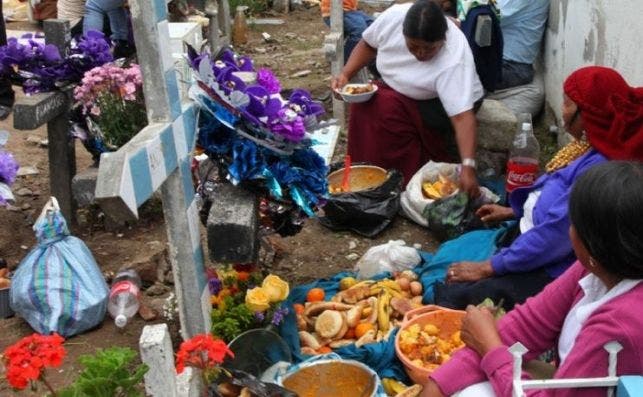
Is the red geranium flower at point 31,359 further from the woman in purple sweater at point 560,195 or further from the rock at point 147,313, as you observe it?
the woman in purple sweater at point 560,195

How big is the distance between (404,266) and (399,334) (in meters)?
0.84

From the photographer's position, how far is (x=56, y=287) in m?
3.76

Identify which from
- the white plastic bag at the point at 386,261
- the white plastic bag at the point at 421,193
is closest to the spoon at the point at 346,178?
the white plastic bag at the point at 421,193

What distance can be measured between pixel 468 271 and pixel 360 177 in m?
1.86

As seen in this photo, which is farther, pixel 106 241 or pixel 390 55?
pixel 390 55

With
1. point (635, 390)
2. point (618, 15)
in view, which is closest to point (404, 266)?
point (618, 15)

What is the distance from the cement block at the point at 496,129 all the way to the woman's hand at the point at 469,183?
759 mm

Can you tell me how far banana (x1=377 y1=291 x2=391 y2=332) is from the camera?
12.2ft

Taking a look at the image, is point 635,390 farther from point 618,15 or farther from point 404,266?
point 618,15

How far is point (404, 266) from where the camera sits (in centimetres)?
429

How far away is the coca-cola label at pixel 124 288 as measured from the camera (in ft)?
12.8

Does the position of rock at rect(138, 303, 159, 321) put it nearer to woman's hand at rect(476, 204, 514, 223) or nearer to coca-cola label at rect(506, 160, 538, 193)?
woman's hand at rect(476, 204, 514, 223)

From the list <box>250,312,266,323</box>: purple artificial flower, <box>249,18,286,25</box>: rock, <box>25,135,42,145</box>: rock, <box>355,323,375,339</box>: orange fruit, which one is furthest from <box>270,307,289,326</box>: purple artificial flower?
<box>249,18,286,25</box>: rock

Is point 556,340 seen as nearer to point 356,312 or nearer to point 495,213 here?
point 356,312
